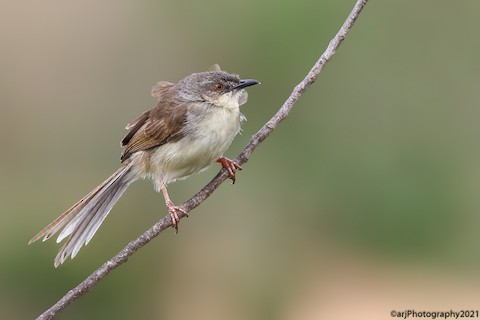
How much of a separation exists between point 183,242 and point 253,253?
0.85m

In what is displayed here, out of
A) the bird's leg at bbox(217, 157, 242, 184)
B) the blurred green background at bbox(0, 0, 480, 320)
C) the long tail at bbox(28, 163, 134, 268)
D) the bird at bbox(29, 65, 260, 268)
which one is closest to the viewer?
the long tail at bbox(28, 163, 134, 268)

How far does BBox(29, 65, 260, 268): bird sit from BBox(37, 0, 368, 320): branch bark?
683mm

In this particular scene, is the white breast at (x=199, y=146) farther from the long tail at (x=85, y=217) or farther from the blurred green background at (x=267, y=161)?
the blurred green background at (x=267, y=161)

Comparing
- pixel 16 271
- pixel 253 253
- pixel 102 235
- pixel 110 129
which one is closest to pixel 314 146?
pixel 253 253

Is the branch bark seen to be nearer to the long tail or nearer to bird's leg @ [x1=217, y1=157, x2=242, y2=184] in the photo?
bird's leg @ [x1=217, y1=157, x2=242, y2=184]

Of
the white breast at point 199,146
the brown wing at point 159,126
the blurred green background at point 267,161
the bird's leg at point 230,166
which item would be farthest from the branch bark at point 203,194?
the blurred green background at point 267,161

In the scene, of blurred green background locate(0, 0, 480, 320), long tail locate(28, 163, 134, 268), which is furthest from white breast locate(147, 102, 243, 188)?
blurred green background locate(0, 0, 480, 320)

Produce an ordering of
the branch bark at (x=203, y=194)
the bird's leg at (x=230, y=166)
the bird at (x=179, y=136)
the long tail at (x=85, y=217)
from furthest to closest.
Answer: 1. the bird at (x=179, y=136)
2. the bird's leg at (x=230, y=166)
3. the long tail at (x=85, y=217)
4. the branch bark at (x=203, y=194)

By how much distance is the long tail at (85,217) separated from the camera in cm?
469

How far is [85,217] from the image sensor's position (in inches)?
198

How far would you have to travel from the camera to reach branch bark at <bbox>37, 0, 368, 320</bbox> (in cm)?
379

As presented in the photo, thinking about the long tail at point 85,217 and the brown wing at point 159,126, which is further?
the brown wing at point 159,126

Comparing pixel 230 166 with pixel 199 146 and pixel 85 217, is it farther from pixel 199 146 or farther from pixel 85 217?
pixel 85 217

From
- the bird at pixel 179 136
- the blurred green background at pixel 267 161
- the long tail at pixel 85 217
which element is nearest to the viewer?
the long tail at pixel 85 217
